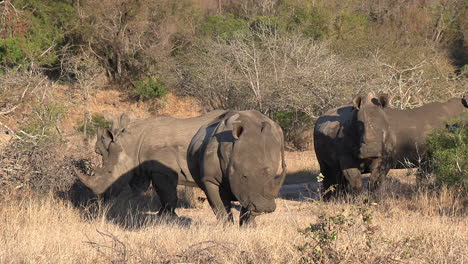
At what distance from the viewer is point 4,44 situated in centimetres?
2406

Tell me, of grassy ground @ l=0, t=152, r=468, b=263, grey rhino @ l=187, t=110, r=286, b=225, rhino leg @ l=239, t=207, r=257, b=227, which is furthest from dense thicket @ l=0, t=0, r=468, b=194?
rhino leg @ l=239, t=207, r=257, b=227

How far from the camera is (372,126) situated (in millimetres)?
10859

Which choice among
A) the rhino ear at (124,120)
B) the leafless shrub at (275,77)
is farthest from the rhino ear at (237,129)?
the leafless shrub at (275,77)

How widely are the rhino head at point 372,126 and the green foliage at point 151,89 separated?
22564mm

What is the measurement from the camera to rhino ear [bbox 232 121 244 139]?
8.17 metres

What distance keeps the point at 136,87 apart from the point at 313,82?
14976 mm

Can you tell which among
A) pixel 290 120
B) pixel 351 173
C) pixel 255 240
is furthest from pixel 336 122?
pixel 290 120

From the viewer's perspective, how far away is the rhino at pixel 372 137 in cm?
1094

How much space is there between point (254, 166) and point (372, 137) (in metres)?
3.24

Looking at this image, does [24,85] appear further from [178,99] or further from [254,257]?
[178,99]

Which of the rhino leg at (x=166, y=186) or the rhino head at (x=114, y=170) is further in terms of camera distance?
the rhino head at (x=114, y=170)

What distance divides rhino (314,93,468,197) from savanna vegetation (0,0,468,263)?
1.29ft

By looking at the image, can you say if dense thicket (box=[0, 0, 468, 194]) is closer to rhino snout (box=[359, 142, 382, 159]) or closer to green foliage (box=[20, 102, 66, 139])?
green foliage (box=[20, 102, 66, 139])

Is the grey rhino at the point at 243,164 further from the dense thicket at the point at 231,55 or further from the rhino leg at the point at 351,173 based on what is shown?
the dense thicket at the point at 231,55
